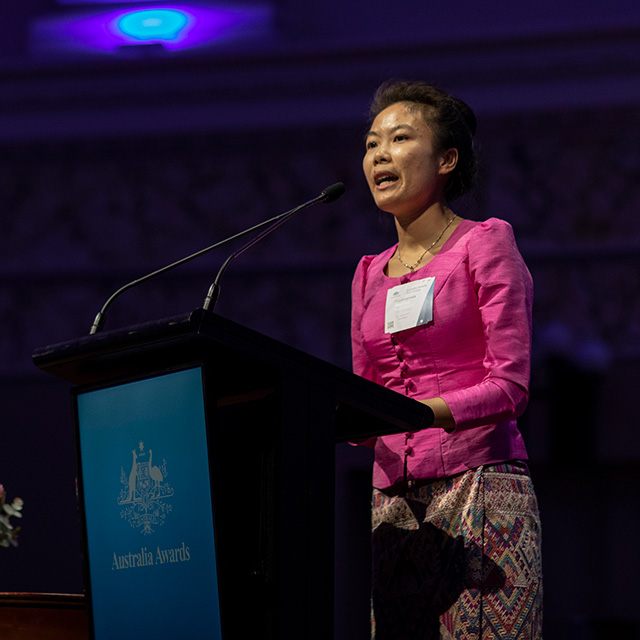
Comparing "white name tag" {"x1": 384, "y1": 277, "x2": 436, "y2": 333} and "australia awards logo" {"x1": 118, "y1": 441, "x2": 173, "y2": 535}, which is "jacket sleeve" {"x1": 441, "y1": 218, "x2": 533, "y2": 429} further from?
"australia awards logo" {"x1": 118, "y1": 441, "x2": 173, "y2": 535}

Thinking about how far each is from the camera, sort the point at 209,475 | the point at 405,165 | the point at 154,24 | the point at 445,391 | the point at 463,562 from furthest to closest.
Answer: the point at 154,24
the point at 405,165
the point at 445,391
the point at 463,562
the point at 209,475

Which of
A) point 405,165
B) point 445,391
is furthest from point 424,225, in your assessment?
point 445,391

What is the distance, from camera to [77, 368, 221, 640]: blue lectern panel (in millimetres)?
→ 1439

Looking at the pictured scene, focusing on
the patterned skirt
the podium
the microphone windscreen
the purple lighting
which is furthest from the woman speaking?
the purple lighting

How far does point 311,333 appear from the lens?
511cm

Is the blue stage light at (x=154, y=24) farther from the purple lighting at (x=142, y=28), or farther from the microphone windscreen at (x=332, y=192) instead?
the microphone windscreen at (x=332, y=192)

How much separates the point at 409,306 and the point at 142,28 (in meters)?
3.64

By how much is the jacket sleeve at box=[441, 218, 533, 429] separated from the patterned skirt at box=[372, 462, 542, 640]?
0.14 metres

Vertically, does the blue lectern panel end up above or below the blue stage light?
below

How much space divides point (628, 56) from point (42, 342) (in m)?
2.89

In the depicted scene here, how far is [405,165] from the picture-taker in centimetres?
200

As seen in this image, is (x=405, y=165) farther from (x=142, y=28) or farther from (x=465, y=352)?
(x=142, y=28)

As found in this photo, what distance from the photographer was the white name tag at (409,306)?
1.87 metres

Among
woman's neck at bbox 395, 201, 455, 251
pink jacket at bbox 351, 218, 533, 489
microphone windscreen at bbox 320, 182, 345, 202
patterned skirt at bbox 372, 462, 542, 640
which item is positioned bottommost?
patterned skirt at bbox 372, 462, 542, 640
